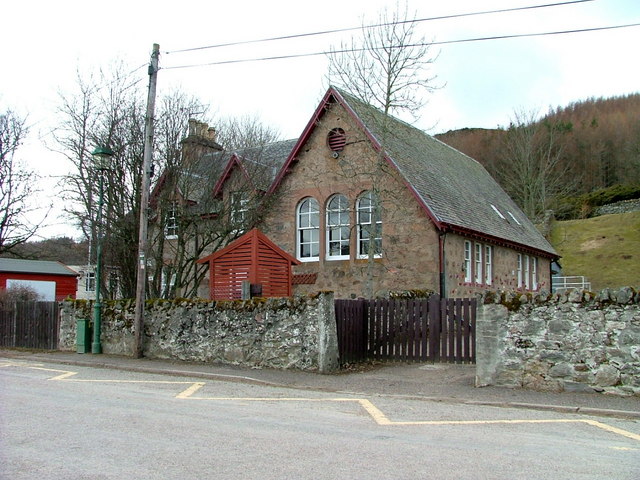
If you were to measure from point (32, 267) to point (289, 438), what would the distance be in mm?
33488

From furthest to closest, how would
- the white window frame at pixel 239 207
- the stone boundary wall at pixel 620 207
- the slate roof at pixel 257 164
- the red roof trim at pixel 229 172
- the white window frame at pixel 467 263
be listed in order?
the stone boundary wall at pixel 620 207 < the white window frame at pixel 467 263 < the slate roof at pixel 257 164 < the white window frame at pixel 239 207 < the red roof trim at pixel 229 172

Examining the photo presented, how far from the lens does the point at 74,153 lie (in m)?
20.8

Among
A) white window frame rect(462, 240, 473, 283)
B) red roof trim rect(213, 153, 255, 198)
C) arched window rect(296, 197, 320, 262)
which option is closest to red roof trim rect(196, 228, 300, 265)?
red roof trim rect(213, 153, 255, 198)

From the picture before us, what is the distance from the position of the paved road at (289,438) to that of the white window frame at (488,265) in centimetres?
1540

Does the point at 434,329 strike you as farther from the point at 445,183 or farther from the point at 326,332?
the point at 445,183

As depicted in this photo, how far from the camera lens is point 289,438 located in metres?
7.33

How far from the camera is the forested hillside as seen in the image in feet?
171

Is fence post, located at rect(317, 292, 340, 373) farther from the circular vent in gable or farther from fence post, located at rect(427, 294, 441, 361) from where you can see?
the circular vent in gable

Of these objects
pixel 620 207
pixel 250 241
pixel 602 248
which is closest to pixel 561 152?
pixel 620 207

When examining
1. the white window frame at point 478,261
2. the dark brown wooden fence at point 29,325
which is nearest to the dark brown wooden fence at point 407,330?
the white window frame at point 478,261

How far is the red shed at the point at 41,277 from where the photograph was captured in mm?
34094

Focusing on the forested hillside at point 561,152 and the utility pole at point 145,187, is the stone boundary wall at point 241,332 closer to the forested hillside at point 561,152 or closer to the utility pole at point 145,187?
the utility pole at point 145,187

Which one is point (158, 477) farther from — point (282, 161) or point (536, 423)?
point (282, 161)

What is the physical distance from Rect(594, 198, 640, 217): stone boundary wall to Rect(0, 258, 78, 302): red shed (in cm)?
5363
